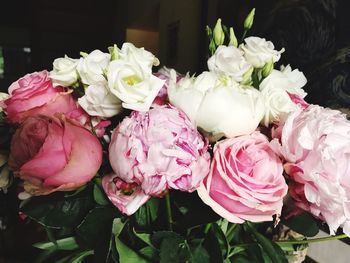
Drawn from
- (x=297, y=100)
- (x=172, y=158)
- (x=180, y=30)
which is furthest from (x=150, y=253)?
(x=180, y=30)

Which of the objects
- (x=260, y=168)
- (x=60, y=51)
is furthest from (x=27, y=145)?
(x=60, y=51)

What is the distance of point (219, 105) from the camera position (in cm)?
39

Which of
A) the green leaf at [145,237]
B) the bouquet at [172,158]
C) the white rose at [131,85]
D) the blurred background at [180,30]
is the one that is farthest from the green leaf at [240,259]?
the blurred background at [180,30]

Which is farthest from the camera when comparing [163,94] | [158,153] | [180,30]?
[180,30]

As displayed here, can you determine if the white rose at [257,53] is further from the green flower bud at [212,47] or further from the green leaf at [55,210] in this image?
the green leaf at [55,210]

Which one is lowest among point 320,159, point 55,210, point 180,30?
point 180,30

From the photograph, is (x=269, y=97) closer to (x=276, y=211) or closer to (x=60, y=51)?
(x=276, y=211)

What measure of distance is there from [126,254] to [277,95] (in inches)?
9.5

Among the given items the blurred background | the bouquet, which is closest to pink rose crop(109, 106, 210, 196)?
the bouquet

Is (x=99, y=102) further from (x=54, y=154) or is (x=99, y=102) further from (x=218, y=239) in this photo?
(x=218, y=239)

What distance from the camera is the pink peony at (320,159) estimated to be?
37 cm

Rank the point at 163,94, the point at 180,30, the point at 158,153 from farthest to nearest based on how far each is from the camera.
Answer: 1. the point at 180,30
2. the point at 163,94
3. the point at 158,153

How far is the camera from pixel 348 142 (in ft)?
1.26

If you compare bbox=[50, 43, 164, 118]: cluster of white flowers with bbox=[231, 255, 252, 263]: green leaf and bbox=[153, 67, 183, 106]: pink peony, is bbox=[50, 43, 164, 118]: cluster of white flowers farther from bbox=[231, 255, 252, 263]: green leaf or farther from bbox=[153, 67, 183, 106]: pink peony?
bbox=[231, 255, 252, 263]: green leaf
